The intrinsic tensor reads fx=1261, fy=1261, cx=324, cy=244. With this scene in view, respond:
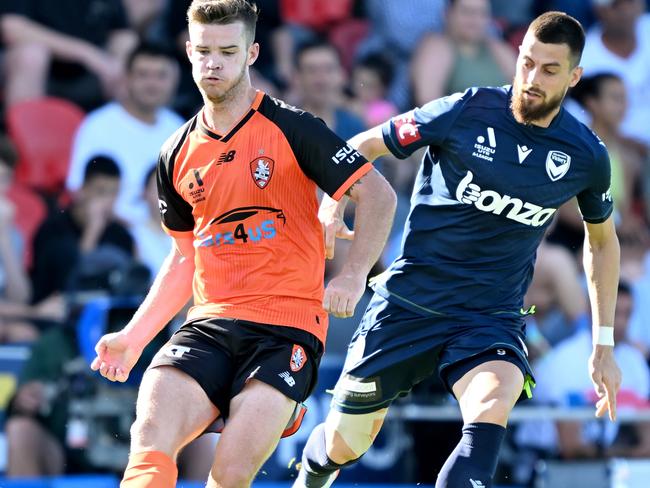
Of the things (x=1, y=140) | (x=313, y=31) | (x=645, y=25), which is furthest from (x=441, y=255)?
(x=645, y=25)

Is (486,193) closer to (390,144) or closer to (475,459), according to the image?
(390,144)

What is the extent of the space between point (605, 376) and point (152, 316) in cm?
232

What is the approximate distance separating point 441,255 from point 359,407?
900 millimetres

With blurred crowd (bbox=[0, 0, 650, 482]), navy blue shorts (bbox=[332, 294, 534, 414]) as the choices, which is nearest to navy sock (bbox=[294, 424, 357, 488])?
navy blue shorts (bbox=[332, 294, 534, 414])

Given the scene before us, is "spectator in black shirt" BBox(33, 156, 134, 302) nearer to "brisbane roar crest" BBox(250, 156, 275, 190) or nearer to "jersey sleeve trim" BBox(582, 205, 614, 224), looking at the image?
"brisbane roar crest" BBox(250, 156, 275, 190)

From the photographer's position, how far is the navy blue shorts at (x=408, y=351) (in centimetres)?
616

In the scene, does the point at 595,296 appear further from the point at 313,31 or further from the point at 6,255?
the point at 313,31

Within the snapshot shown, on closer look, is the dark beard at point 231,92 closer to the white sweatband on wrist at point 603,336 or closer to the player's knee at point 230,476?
the player's knee at point 230,476

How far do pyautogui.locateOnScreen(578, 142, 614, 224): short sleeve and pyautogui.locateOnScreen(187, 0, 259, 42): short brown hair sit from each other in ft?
6.10

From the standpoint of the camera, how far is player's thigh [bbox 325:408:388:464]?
21.5 ft

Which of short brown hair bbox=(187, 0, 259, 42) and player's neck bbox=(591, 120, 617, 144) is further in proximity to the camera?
player's neck bbox=(591, 120, 617, 144)

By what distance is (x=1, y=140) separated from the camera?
1048 cm

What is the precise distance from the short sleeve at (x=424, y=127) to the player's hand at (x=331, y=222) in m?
0.52

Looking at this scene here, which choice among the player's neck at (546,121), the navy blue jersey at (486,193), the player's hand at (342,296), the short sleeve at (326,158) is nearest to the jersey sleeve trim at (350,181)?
the short sleeve at (326,158)
